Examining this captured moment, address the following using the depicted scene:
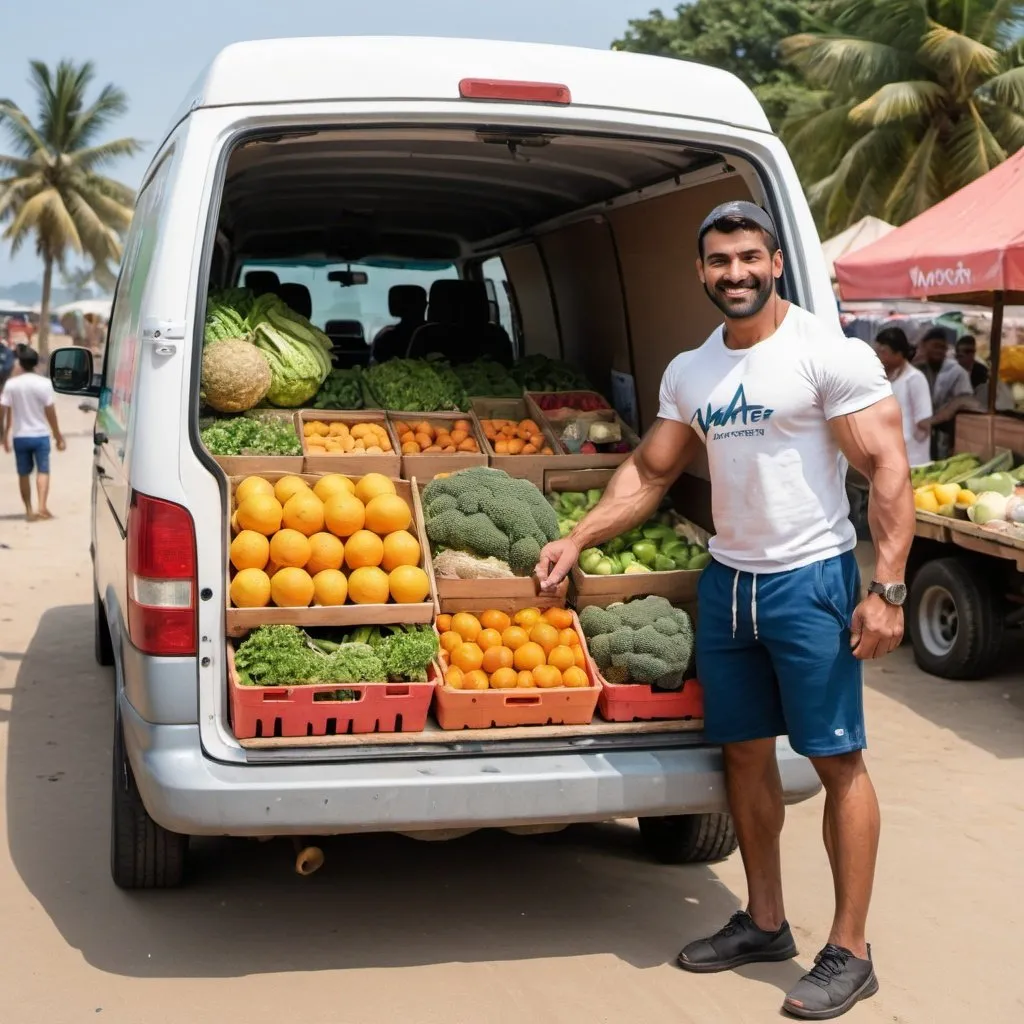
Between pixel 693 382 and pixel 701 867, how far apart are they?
6.31ft

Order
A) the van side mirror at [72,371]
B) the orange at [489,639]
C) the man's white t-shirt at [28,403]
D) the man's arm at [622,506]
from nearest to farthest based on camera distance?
1. the orange at [489,639]
2. the man's arm at [622,506]
3. the van side mirror at [72,371]
4. the man's white t-shirt at [28,403]

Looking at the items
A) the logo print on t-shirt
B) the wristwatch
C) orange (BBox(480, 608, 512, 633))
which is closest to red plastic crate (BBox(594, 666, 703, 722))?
orange (BBox(480, 608, 512, 633))

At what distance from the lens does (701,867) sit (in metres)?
4.61

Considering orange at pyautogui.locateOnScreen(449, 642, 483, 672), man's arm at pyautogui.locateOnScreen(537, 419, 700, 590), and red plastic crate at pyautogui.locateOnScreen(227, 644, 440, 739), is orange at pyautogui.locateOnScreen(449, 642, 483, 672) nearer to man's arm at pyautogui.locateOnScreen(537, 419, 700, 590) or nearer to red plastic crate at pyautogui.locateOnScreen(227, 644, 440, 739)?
red plastic crate at pyautogui.locateOnScreen(227, 644, 440, 739)

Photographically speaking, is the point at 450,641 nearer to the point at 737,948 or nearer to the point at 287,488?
the point at 287,488

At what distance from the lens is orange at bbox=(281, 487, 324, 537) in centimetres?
387

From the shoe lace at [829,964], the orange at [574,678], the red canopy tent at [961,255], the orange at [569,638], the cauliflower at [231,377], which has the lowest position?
the shoe lace at [829,964]

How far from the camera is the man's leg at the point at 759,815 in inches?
143

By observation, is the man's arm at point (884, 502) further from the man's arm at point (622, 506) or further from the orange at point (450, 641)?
the orange at point (450, 641)

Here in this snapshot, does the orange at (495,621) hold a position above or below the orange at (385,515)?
below

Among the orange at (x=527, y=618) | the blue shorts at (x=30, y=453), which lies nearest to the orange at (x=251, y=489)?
the orange at (x=527, y=618)

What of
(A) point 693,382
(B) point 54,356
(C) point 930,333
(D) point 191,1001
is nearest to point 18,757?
(B) point 54,356

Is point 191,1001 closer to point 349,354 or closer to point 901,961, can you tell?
point 901,961

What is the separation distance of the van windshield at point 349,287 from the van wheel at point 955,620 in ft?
12.1
